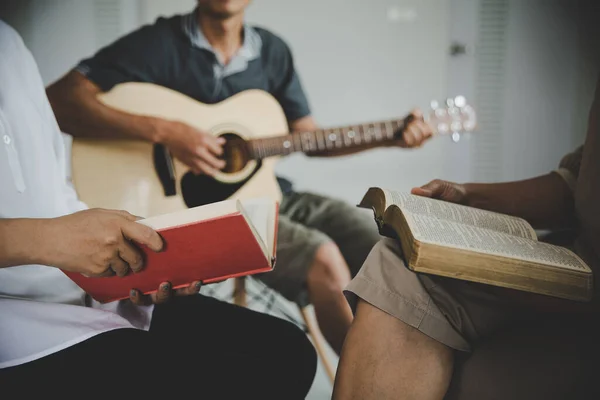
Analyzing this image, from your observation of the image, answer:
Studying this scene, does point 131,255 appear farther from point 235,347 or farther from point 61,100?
point 61,100

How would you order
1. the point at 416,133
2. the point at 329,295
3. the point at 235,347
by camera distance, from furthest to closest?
the point at 416,133 < the point at 329,295 < the point at 235,347

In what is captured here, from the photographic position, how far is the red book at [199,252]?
542 mm

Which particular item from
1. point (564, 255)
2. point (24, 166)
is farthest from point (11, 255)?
point (564, 255)

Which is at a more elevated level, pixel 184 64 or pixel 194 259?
pixel 184 64

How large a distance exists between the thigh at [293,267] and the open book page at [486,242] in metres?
0.78

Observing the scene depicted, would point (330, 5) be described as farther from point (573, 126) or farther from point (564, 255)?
point (564, 255)

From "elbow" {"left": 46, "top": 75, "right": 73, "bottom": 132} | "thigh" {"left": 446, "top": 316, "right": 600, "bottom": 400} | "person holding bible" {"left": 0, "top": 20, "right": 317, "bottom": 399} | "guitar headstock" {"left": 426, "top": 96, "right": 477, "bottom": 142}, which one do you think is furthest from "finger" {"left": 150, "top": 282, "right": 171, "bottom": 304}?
"guitar headstock" {"left": 426, "top": 96, "right": 477, "bottom": 142}

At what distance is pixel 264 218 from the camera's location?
75 cm

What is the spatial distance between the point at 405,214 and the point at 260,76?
118cm

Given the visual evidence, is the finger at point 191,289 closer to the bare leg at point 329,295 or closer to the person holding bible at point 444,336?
the person holding bible at point 444,336

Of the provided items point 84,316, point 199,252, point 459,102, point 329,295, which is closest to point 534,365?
point 199,252

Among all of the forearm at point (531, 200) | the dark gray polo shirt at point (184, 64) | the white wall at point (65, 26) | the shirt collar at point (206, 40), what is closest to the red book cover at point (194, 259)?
the forearm at point (531, 200)

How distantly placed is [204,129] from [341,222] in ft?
1.66

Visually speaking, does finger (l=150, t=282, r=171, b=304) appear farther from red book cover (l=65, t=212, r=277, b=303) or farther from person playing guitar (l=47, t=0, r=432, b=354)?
person playing guitar (l=47, t=0, r=432, b=354)
